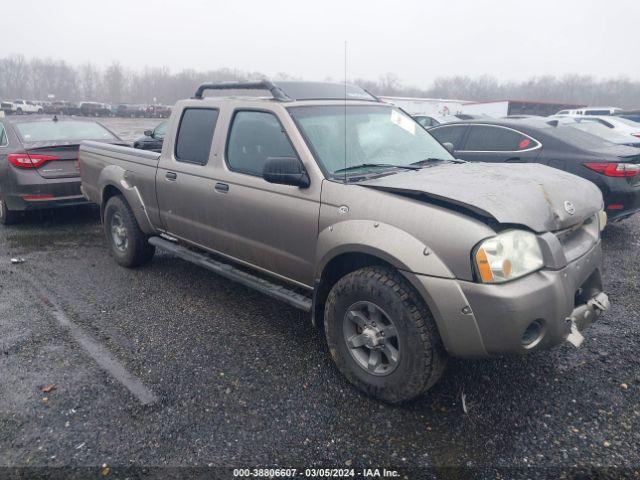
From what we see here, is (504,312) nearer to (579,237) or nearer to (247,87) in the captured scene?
(579,237)

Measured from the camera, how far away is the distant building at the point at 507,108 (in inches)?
1464

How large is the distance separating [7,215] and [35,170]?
107 cm

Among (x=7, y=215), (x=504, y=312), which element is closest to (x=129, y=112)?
(x=7, y=215)

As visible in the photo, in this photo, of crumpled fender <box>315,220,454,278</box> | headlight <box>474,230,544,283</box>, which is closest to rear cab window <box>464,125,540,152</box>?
headlight <box>474,230,544,283</box>

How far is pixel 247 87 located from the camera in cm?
404

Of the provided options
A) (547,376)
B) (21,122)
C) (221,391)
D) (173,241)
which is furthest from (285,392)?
(21,122)

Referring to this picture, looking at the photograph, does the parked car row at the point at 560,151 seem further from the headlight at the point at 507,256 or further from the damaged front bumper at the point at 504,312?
the damaged front bumper at the point at 504,312

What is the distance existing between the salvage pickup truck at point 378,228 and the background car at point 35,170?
301 centimetres

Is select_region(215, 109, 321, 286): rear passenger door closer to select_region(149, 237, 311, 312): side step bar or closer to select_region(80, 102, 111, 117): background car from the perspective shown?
select_region(149, 237, 311, 312): side step bar

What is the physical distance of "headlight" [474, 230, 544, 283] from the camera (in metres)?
2.46

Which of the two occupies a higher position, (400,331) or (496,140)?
(496,140)

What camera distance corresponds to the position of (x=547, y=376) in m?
3.21

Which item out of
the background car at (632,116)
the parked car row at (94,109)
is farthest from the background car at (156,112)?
the background car at (632,116)

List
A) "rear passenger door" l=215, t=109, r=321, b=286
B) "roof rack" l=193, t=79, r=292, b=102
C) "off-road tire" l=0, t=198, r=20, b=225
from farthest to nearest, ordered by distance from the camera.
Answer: "off-road tire" l=0, t=198, r=20, b=225
"roof rack" l=193, t=79, r=292, b=102
"rear passenger door" l=215, t=109, r=321, b=286
